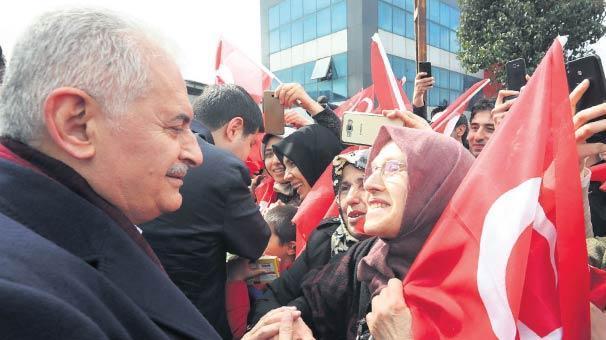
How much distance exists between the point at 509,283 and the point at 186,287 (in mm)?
1228

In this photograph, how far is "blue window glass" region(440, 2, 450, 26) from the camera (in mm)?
26234

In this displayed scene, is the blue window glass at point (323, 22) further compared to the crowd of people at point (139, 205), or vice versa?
the blue window glass at point (323, 22)

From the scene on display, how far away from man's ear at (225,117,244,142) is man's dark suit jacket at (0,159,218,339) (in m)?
1.64

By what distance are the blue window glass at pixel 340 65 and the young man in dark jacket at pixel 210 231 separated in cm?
2173

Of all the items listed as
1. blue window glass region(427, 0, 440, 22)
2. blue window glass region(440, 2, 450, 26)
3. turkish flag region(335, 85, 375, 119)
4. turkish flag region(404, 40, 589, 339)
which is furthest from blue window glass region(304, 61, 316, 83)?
turkish flag region(404, 40, 589, 339)

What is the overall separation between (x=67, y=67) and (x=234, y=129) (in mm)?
1700

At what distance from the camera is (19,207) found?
77 centimetres

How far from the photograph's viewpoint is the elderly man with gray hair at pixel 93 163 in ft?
2.46

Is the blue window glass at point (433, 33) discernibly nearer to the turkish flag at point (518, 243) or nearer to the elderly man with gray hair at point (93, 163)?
the turkish flag at point (518, 243)

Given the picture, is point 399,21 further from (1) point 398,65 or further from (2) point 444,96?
(2) point 444,96

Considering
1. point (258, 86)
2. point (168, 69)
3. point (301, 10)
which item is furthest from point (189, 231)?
point (301, 10)

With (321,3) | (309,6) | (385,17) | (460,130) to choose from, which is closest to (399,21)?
(385,17)

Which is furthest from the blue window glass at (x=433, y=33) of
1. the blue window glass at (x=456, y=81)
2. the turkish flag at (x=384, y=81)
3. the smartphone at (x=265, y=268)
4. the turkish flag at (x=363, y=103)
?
the smartphone at (x=265, y=268)

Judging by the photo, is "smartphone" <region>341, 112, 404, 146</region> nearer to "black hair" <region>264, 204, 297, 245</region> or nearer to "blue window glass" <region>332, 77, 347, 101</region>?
"black hair" <region>264, 204, 297, 245</region>
